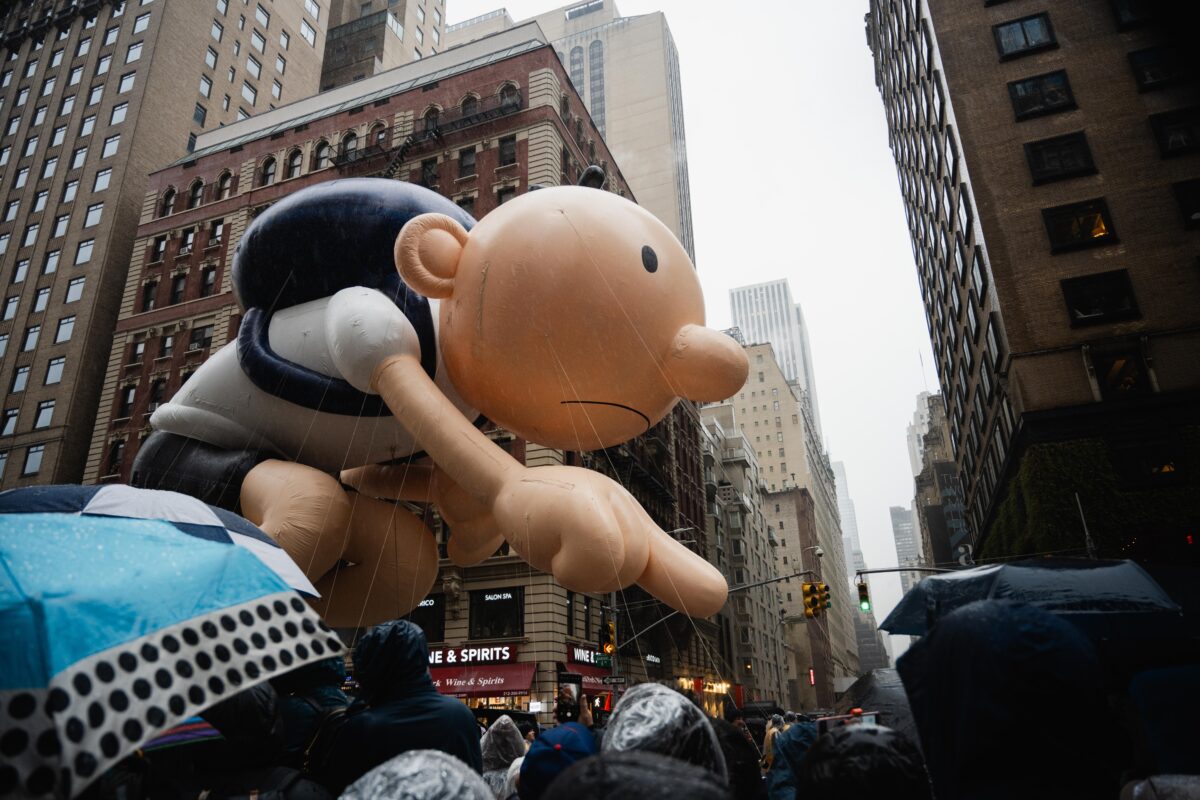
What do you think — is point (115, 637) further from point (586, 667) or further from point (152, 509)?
point (586, 667)

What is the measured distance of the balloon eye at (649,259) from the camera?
5129mm

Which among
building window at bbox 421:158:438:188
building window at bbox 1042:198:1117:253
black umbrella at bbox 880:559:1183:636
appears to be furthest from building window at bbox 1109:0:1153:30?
black umbrella at bbox 880:559:1183:636

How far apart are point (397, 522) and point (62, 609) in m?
4.00

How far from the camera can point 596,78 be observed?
377ft

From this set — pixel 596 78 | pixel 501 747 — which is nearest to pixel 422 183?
pixel 501 747

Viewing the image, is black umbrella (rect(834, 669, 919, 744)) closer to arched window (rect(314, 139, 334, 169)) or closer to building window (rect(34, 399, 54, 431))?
arched window (rect(314, 139, 334, 169))

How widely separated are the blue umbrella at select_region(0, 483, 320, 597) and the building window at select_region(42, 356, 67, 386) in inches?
1666

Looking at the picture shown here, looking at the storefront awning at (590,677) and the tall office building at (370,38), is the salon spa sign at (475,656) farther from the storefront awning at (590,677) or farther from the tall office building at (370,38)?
the tall office building at (370,38)

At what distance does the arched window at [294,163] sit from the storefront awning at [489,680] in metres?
22.6

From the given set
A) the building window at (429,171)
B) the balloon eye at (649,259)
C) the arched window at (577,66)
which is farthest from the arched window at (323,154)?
the arched window at (577,66)

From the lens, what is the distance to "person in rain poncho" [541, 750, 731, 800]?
132 centimetres

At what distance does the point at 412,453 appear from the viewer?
19.8 ft

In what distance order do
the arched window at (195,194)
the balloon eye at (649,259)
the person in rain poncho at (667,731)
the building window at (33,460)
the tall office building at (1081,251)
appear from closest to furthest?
the person in rain poncho at (667,731), the balloon eye at (649,259), the tall office building at (1081,251), the arched window at (195,194), the building window at (33,460)

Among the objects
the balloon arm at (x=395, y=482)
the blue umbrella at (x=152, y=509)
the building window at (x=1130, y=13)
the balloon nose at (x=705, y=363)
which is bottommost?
the blue umbrella at (x=152, y=509)
